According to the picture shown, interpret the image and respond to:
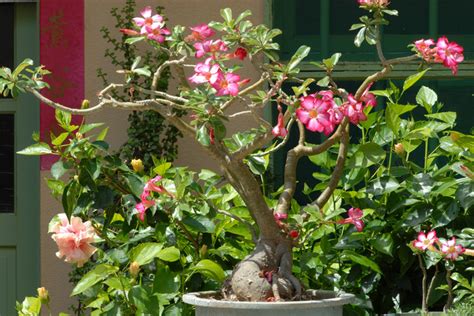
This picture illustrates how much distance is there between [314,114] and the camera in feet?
13.4

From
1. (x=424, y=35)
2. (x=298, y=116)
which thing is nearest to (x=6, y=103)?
(x=424, y=35)

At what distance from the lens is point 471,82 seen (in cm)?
598

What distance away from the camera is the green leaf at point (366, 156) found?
4750 millimetres

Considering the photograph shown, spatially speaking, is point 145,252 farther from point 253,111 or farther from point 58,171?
point 253,111

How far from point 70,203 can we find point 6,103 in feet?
5.62

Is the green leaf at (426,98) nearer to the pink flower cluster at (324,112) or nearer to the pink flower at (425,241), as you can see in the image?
the pink flower at (425,241)

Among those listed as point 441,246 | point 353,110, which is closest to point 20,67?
point 353,110

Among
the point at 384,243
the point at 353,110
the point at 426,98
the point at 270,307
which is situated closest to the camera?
the point at 270,307

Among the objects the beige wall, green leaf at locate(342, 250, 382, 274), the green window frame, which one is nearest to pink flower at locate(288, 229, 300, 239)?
green leaf at locate(342, 250, 382, 274)

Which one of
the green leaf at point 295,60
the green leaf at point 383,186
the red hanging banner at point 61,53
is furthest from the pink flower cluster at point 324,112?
the red hanging banner at point 61,53

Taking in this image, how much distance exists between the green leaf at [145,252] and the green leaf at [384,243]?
2.81 ft

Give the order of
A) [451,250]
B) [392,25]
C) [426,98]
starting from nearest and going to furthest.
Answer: [451,250], [426,98], [392,25]

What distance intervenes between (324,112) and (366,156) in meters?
0.73

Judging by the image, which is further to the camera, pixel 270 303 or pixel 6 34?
pixel 6 34
